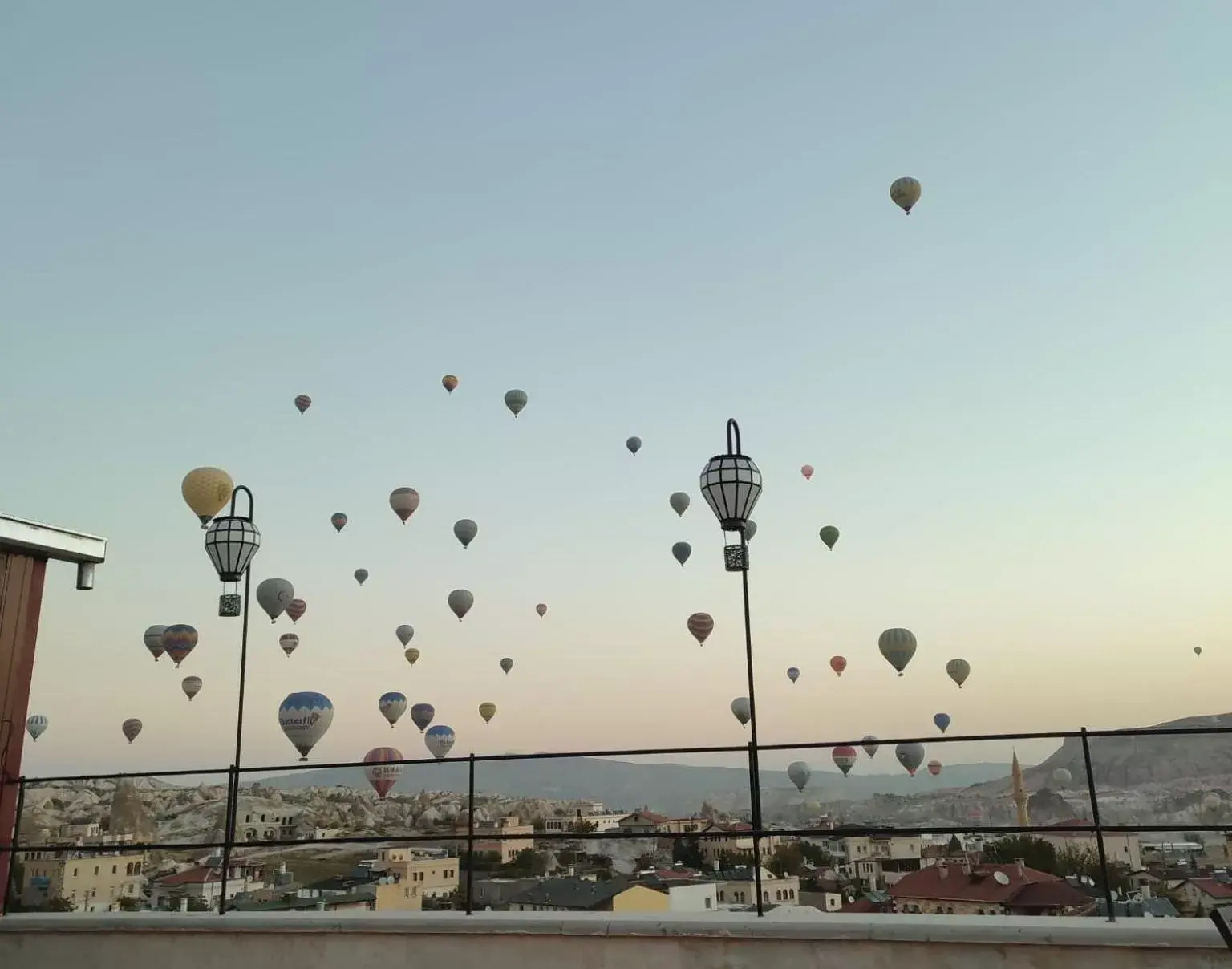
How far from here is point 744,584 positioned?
8195mm

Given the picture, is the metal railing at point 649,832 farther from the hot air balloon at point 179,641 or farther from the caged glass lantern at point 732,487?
the hot air balloon at point 179,641

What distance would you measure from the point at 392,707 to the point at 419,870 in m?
43.0

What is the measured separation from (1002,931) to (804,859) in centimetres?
8512

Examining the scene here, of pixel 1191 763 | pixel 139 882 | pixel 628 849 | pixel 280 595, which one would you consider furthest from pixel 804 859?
pixel 280 595

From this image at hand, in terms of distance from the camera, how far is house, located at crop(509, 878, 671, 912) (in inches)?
1918

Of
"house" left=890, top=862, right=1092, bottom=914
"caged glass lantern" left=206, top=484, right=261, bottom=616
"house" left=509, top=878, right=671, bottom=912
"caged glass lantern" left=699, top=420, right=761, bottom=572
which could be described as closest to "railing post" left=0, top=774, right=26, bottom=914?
"caged glass lantern" left=206, top=484, right=261, bottom=616

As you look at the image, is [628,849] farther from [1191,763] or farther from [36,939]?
[36,939]

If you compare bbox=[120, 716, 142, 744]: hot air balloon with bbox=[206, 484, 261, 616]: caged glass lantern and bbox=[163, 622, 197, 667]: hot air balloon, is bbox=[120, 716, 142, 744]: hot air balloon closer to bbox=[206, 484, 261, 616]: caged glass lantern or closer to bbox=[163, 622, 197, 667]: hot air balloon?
bbox=[163, 622, 197, 667]: hot air balloon

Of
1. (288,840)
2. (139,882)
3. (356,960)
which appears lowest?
(139,882)

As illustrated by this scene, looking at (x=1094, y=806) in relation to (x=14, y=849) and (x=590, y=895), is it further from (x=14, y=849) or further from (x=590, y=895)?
(x=590, y=895)

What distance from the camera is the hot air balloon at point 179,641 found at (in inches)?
1150

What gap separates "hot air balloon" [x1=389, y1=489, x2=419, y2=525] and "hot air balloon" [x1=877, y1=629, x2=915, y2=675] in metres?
16.2

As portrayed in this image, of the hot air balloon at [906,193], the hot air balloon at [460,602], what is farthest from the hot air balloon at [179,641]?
the hot air balloon at [906,193]

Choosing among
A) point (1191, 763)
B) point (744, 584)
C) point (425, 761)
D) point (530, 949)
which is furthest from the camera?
point (1191, 763)
